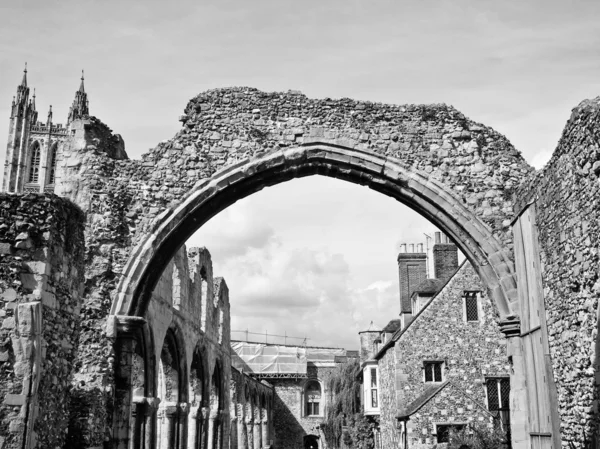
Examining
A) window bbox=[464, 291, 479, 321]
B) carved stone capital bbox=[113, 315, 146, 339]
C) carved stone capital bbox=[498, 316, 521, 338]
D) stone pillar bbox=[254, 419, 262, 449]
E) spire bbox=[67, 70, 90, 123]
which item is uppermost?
spire bbox=[67, 70, 90, 123]

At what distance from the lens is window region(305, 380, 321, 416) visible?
139 feet

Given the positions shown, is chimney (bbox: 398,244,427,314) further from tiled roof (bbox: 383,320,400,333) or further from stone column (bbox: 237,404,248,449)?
stone column (bbox: 237,404,248,449)

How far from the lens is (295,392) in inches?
1663

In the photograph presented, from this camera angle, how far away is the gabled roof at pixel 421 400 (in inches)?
681

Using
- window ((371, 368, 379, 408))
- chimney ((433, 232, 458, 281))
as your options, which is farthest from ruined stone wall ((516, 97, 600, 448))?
window ((371, 368, 379, 408))

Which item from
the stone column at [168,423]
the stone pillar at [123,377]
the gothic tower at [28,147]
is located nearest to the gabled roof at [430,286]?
the stone column at [168,423]

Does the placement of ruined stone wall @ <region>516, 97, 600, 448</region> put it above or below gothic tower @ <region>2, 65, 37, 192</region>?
below

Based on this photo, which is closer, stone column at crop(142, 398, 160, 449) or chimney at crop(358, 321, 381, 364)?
stone column at crop(142, 398, 160, 449)

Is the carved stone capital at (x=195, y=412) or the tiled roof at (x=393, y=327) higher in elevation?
the tiled roof at (x=393, y=327)

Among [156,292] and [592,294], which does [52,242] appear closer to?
[592,294]

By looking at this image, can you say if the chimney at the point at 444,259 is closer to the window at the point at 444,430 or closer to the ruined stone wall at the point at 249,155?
the window at the point at 444,430

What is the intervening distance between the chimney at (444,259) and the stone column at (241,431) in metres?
11.3

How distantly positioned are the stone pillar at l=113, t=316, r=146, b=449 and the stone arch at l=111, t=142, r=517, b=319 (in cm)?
20

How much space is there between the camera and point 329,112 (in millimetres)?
10305
